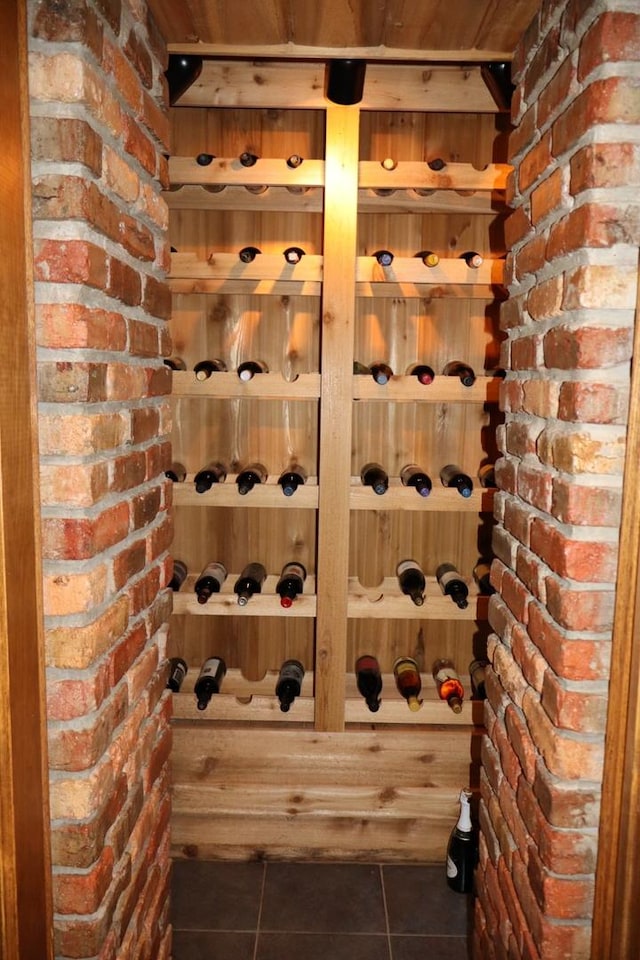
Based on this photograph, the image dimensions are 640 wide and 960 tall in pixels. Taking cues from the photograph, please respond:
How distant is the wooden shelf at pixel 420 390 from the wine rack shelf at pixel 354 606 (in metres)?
0.65

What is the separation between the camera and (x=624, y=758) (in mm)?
1115

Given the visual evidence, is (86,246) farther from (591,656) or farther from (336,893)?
(336,893)

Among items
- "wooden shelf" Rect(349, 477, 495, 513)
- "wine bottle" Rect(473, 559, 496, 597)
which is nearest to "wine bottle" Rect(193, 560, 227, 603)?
"wooden shelf" Rect(349, 477, 495, 513)

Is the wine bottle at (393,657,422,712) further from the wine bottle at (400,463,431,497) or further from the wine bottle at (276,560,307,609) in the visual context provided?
the wine bottle at (400,463,431,497)

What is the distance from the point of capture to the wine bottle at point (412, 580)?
224 centimetres

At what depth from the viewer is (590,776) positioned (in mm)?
1159

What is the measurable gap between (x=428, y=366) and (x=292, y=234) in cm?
65

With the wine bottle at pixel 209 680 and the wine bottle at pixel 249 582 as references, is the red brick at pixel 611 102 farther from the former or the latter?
the wine bottle at pixel 209 680

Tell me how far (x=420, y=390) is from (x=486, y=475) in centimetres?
41

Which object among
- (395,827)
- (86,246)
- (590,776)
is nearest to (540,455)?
(590,776)

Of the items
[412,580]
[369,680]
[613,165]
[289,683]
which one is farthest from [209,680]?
[613,165]

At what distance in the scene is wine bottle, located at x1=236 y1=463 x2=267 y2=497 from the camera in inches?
86.0

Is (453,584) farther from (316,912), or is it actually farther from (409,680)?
(316,912)

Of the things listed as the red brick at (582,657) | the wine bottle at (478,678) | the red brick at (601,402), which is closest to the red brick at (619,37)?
the red brick at (601,402)
